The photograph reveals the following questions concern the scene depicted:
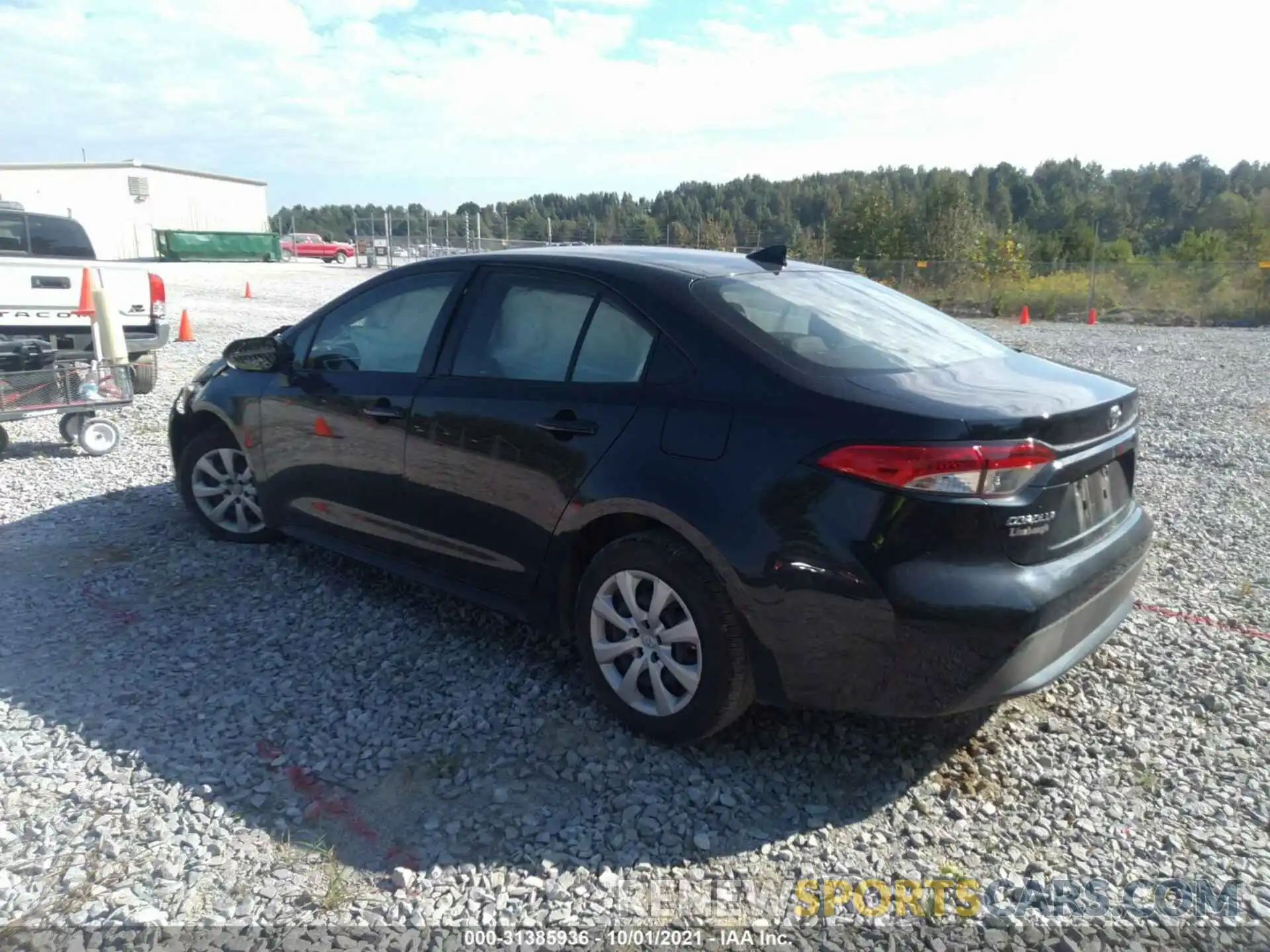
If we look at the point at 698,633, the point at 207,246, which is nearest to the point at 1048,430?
the point at 698,633

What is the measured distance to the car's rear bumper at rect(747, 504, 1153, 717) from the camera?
2791 mm

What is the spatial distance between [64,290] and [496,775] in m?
8.17

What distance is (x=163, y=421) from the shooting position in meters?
9.05

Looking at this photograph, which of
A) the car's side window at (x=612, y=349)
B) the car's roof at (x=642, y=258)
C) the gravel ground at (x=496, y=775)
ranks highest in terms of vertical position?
the car's roof at (x=642, y=258)

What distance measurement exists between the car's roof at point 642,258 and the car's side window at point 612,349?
0.25m

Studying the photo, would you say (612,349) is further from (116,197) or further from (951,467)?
(116,197)

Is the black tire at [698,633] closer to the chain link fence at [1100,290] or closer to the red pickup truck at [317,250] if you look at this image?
the chain link fence at [1100,290]

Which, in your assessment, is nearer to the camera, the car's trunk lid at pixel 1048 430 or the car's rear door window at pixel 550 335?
the car's trunk lid at pixel 1048 430

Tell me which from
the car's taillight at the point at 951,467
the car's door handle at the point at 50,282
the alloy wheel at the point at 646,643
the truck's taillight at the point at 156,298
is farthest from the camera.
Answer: the truck's taillight at the point at 156,298

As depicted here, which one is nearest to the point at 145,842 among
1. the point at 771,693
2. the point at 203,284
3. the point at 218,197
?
the point at 771,693

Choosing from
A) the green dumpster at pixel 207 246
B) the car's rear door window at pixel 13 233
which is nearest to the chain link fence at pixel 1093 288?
the car's rear door window at pixel 13 233

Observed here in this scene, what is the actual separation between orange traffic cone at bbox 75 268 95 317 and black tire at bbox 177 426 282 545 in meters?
4.70

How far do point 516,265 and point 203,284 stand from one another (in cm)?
3166

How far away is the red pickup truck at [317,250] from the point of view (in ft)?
201
